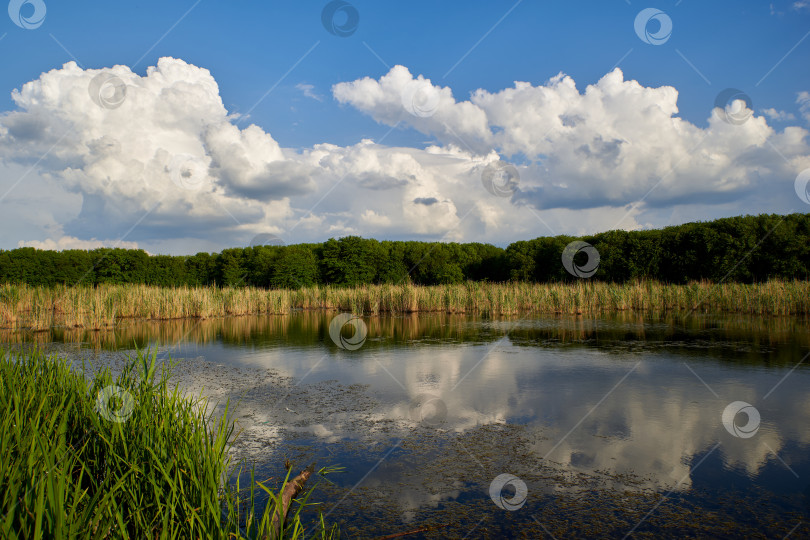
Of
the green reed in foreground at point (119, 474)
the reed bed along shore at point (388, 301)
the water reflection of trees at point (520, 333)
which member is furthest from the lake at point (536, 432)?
the reed bed along shore at point (388, 301)

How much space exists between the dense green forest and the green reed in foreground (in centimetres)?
2381

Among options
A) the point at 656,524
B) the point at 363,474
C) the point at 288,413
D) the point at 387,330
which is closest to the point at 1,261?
the point at 387,330

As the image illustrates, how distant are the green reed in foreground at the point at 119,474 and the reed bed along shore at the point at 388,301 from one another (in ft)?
40.7

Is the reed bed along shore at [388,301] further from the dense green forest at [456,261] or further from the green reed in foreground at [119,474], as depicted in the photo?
the green reed in foreground at [119,474]

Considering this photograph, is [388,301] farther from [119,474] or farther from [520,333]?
[119,474]

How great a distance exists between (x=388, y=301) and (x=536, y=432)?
14774mm

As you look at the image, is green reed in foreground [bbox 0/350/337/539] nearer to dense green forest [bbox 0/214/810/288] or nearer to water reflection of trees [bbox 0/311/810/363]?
water reflection of trees [bbox 0/311/810/363]

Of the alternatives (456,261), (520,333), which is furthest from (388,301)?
(456,261)

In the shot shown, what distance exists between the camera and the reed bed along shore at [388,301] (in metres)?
14.2

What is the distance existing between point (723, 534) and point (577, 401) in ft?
8.94

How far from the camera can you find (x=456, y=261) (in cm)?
3438

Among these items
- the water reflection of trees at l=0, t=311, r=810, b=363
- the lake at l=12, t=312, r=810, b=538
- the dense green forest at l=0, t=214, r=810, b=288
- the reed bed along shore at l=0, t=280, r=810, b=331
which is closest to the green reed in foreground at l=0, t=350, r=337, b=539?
the lake at l=12, t=312, r=810, b=538

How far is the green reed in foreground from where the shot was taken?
1929mm

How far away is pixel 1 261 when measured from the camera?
25.1 metres
